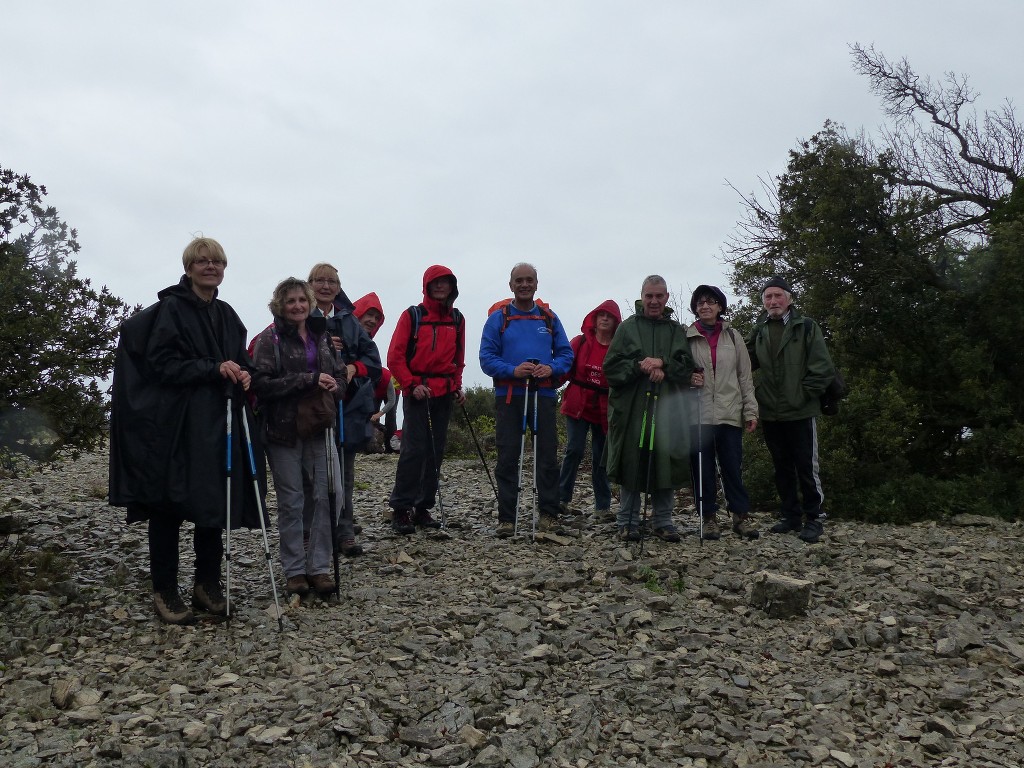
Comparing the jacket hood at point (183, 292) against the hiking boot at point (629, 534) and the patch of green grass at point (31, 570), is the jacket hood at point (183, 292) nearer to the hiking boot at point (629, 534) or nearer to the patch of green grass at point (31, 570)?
the patch of green grass at point (31, 570)

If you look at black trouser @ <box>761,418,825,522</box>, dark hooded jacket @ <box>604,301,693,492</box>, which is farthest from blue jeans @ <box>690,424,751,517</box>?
black trouser @ <box>761,418,825,522</box>

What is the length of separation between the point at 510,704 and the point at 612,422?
14.0ft

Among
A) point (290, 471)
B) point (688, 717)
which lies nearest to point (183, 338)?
point (290, 471)

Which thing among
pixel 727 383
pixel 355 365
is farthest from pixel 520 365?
pixel 727 383

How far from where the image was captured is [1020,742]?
446cm

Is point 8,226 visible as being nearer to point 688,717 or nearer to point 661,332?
point 661,332

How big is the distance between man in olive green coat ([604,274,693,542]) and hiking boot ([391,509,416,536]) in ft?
7.17

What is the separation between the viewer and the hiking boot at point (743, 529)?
8.71 metres

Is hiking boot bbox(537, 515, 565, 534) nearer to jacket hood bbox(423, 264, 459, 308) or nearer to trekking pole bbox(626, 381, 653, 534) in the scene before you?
trekking pole bbox(626, 381, 653, 534)

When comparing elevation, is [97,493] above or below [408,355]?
below

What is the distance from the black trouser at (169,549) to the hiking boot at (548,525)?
3596mm

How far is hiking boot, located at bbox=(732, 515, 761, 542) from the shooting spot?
28.6ft

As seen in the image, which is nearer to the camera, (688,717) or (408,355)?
(688,717)

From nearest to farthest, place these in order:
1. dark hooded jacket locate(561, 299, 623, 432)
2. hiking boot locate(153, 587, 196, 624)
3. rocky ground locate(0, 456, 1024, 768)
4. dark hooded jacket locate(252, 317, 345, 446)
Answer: rocky ground locate(0, 456, 1024, 768), hiking boot locate(153, 587, 196, 624), dark hooded jacket locate(252, 317, 345, 446), dark hooded jacket locate(561, 299, 623, 432)
